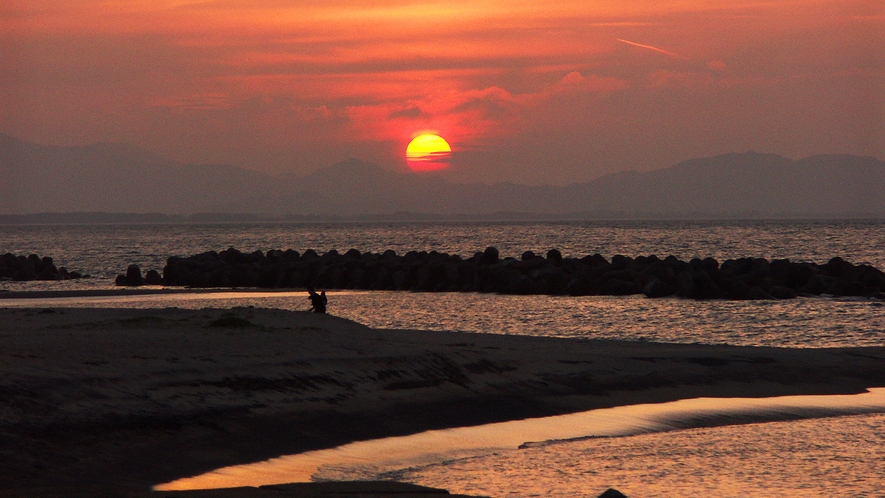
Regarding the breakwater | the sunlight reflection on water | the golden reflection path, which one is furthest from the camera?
the breakwater

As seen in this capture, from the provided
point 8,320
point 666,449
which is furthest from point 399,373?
point 8,320

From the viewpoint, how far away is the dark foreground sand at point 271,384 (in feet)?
33.4

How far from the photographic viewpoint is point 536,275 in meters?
43.4

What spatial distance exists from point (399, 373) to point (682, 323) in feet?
53.8

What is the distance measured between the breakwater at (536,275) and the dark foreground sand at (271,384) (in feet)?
60.3

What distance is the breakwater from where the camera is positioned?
39.2 meters

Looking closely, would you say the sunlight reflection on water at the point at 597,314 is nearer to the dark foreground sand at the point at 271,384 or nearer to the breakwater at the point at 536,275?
the breakwater at the point at 536,275

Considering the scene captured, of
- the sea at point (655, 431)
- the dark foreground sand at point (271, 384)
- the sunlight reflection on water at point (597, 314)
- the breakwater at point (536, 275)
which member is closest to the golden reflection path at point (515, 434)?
the sea at point (655, 431)

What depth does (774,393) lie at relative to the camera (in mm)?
16359

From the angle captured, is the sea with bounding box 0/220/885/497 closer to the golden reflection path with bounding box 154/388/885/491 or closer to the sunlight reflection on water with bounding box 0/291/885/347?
the sunlight reflection on water with bounding box 0/291/885/347

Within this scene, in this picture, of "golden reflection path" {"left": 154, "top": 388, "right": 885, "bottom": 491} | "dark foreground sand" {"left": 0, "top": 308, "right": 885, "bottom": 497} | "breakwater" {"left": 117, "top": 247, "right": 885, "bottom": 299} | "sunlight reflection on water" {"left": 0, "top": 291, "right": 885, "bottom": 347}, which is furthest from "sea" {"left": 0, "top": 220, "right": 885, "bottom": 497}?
"dark foreground sand" {"left": 0, "top": 308, "right": 885, "bottom": 497}

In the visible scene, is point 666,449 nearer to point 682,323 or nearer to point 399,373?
point 399,373

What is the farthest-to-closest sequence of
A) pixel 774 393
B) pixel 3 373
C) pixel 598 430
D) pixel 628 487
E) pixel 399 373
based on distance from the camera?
pixel 774 393
pixel 399 373
pixel 598 430
pixel 3 373
pixel 628 487

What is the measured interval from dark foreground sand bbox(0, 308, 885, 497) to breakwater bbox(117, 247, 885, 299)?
1839 cm
